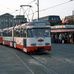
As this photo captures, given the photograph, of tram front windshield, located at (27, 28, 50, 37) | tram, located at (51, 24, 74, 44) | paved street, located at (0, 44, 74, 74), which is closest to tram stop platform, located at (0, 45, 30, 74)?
paved street, located at (0, 44, 74, 74)

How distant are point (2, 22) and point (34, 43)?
137 metres

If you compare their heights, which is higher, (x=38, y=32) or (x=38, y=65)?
(x=38, y=32)

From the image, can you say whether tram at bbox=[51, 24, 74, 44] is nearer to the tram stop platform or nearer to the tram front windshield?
the tram front windshield

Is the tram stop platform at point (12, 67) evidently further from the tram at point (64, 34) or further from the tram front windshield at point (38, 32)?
the tram at point (64, 34)

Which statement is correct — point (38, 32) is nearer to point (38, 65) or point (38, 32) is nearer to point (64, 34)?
point (38, 65)

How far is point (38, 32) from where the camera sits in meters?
30.3

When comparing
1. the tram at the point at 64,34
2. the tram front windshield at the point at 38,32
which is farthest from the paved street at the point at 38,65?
the tram at the point at 64,34

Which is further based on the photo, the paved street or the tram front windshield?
the tram front windshield

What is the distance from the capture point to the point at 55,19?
351ft

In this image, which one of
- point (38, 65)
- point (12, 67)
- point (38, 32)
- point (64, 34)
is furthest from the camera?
point (64, 34)

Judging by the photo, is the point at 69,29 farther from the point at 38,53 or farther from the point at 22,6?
the point at 38,53

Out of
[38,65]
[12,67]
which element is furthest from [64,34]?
[12,67]

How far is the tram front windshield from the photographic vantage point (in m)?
30.2

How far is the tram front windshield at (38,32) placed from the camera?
99.1 ft
